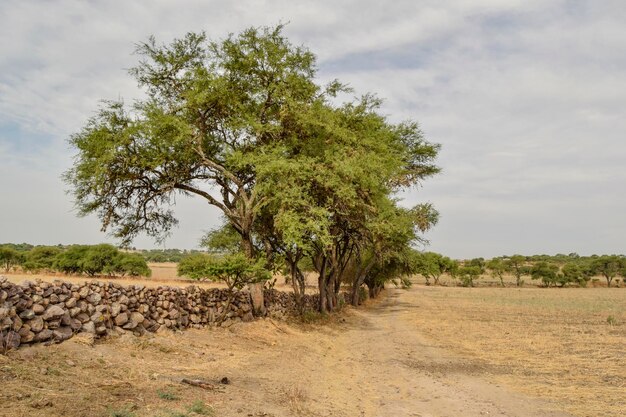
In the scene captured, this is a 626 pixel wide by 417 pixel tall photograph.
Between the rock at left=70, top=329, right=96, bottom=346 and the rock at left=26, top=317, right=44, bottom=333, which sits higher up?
the rock at left=26, top=317, right=44, bottom=333

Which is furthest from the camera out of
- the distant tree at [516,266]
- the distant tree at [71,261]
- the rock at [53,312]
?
the distant tree at [516,266]

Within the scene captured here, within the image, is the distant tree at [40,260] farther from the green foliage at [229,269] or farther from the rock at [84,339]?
the rock at [84,339]

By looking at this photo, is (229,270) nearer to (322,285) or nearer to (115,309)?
(115,309)

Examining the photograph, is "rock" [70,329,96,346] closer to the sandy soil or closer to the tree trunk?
the sandy soil

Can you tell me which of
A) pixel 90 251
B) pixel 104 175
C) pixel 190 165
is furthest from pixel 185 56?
pixel 90 251

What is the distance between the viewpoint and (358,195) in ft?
69.6

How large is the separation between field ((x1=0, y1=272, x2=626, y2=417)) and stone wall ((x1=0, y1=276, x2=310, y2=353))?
1.36 feet

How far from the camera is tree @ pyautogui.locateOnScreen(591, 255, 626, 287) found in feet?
348

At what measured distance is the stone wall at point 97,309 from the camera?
920 cm

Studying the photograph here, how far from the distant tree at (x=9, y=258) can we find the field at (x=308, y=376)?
72.0 metres

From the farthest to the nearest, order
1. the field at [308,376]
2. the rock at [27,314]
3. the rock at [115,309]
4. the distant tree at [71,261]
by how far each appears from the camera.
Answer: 1. the distant tree at [71,261]
2. the rock at [115,309]
3. the rock at [27,314]
4. the field at [308,376]

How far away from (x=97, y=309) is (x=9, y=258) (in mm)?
76199

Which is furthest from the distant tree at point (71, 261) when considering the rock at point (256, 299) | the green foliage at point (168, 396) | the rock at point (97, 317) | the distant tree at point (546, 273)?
the distant tree at point (546, 273)

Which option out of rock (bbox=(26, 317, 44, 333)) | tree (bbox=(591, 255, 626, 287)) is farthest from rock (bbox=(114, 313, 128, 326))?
tree (bbox=(591, 255, 626, 287))
